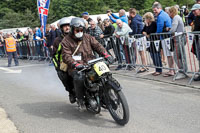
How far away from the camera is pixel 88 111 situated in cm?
625

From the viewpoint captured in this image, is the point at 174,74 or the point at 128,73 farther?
the point at 128,73

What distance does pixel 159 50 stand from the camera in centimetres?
950

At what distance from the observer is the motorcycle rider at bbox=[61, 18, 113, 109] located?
555 centimetres

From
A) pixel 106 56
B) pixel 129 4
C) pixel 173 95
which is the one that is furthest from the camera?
pixel 129 4

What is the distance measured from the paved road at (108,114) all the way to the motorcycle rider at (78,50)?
611 millimetres

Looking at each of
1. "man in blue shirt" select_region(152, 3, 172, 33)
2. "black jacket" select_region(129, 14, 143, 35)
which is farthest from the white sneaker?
"black jacket" select_region(129, 14, 143, 35)

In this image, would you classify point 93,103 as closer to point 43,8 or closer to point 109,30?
point 109,30

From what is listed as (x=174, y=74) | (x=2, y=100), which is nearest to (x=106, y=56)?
(x=2, y=100)

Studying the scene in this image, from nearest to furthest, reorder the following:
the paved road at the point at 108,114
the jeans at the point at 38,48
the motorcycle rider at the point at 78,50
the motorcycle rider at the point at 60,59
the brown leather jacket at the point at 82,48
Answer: the paved road at the point at 108,114 < the motorcycle rider at the point at 78,50 < the brown leather jacket at the point at 82,48 < the motorcycle rider at the point at 60,59 < the jeans at the point at 38,48

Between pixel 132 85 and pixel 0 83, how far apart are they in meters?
4.90

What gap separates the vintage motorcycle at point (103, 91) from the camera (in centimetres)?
500

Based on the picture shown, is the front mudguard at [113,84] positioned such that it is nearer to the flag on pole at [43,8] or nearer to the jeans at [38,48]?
the flag on pole at [43,8]

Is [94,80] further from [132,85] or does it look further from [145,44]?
[145,44]

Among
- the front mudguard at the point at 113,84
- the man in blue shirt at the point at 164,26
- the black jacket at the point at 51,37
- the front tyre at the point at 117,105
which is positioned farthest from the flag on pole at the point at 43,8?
the front mudguard at the point at 113,84
